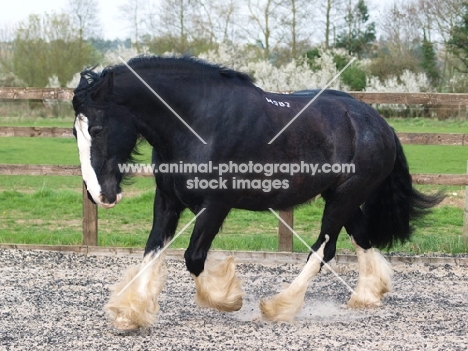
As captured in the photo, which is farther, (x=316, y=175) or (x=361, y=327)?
(x=316, y=175)

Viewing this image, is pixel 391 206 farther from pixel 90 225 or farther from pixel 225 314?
pixel 90 225

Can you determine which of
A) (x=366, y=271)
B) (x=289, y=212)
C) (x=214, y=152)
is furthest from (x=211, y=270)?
(x=289, y=212)

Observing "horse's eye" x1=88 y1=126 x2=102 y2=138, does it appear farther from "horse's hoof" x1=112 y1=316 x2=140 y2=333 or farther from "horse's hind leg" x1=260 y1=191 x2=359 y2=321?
"horse's hind leg" x1=260 y1=191 x2=359 y2=321

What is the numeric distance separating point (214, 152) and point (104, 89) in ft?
2.59

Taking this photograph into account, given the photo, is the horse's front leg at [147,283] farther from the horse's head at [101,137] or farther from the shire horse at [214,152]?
the horse's head at [101,137]

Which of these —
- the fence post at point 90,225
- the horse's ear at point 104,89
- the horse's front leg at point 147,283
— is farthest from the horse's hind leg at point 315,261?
the fence post at point 90,225

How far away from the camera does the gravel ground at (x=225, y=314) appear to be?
3984 millimetres

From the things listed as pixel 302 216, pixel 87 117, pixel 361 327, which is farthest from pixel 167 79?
pixel 302 216

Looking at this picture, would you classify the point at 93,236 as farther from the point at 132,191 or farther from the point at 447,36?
the point at 447,36

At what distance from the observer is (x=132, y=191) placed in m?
11.9

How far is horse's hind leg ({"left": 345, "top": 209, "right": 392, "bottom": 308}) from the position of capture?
5.07m

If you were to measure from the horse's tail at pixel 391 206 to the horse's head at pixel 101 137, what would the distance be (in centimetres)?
224

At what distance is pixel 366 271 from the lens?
206 inches

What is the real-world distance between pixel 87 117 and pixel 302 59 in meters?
27.7
